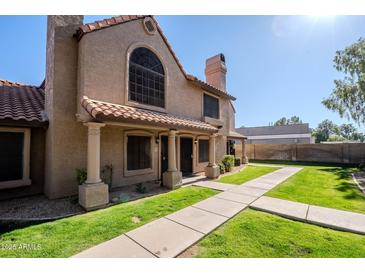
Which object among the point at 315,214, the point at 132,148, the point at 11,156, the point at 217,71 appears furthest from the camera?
the point at 217,71

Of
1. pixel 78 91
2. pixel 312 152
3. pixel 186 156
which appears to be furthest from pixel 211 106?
pixel 312 152

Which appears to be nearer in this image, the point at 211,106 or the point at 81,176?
the point at 81,176

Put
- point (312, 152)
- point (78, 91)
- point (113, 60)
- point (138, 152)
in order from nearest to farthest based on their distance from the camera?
point (78, 91) → point (113, 60) → point (138, 152) → point (312, 152)

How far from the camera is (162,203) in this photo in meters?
6.02

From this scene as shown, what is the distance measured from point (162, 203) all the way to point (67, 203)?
10.8ft

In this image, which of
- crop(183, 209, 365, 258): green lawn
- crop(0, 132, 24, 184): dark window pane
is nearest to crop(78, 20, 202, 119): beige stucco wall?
crop(0, 132, 24, 184): dark window pane

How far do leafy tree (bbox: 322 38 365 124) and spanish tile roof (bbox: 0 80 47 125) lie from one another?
983 inches

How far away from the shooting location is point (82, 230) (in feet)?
13.4

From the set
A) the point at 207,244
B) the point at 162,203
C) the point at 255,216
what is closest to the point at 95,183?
the point at 162,203

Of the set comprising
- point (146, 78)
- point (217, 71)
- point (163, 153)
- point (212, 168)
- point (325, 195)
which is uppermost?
point (217, 71)

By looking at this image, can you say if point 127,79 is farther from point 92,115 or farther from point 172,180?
point 172,180

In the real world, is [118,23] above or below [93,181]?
above

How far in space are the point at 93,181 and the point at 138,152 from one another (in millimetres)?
3177
